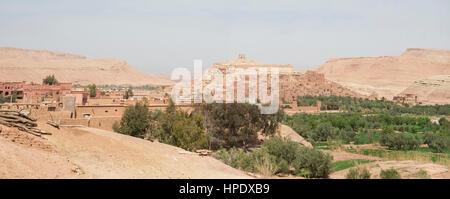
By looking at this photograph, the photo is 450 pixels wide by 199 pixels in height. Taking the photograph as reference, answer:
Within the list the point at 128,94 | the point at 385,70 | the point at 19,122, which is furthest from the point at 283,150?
the point at 385,70

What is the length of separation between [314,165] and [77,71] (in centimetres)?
11395

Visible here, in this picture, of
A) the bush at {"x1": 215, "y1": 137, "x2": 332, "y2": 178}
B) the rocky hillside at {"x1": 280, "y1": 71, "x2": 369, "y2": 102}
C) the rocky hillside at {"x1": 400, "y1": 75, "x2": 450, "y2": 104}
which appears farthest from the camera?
the rocky hillside at {"x1": 400, "y1": 75, "x2": 450, "y2": 104}

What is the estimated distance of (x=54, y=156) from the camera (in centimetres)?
905

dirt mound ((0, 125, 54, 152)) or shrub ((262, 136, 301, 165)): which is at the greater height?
dirt mound ((0, 125, 54, 152))

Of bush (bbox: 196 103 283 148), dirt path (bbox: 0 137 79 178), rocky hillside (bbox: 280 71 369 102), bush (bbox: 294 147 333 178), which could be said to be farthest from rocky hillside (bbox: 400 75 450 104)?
dirt path (bbox: 0 137 79 178)

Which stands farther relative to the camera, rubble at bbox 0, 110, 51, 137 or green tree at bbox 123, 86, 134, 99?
green tree at bbox 123, 86, 134, 99

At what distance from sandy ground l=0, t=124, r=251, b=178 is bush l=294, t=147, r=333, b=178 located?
4626 millimetres

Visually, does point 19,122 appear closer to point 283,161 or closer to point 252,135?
point 283,161

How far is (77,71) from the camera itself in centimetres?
11812

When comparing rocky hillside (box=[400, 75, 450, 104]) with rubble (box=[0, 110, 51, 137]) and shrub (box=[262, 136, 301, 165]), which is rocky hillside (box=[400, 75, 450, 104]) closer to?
shrub (box=[262, 136, 301, 165])

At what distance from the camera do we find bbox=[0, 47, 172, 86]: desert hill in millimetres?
99475

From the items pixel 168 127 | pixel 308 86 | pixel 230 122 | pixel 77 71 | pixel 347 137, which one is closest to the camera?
pixel 168 127
